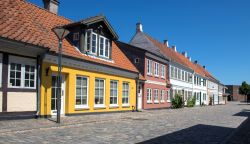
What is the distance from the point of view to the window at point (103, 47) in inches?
830

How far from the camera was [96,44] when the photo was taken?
2039 cm

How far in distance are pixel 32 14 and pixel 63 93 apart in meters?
4.67

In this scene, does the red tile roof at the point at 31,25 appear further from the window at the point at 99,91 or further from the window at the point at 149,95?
the window at the point at 149,95

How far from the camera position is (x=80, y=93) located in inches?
728

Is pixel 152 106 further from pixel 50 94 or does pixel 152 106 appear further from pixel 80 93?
pixel 50 94

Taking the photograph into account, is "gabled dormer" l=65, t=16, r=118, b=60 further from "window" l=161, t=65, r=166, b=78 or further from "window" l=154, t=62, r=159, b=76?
"window" l=161, t=65, r=166, b=78

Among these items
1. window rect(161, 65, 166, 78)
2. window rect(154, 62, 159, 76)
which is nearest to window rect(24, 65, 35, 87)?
window rect(154, 62, 159, 76)

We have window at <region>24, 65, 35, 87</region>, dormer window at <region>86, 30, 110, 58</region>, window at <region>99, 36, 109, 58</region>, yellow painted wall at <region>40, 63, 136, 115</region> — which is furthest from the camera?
window at <region>99, 36, 109, 58</region>

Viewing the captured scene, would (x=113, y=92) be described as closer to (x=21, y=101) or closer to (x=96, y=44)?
(x=96, y=44)

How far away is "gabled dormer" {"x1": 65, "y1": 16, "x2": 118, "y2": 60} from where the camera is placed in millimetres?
19188

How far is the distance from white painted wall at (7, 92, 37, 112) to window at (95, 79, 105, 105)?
5761 millimetres

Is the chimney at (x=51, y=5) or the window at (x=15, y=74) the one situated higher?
the chimney at (x=51, y=5)

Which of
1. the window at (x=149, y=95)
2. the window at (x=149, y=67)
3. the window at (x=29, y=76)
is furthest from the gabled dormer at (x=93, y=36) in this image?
A: the window at (x=149, y=95)

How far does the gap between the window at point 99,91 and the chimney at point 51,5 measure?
5.62 metres
